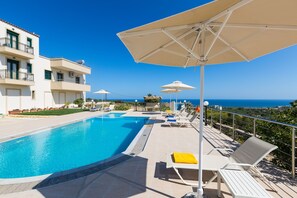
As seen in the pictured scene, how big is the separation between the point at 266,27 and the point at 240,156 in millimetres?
2628

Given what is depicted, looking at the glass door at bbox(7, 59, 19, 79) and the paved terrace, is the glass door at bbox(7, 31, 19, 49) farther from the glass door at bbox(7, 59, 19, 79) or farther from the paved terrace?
the paved terrace

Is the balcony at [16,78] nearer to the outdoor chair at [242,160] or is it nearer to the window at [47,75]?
the window at [47,75]

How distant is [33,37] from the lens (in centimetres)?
2094

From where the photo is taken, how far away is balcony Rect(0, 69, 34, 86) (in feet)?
53.8

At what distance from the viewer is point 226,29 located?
10.5ft

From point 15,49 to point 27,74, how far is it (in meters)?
2.97

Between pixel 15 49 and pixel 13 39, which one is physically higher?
pixel 13 39

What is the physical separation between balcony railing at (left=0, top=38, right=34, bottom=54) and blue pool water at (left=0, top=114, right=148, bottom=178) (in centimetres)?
1261

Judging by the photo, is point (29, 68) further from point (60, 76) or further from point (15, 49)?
point (60, 76)

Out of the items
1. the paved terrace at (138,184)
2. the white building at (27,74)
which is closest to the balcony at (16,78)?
the white building at (27,74)

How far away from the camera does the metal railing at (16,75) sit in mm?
16478

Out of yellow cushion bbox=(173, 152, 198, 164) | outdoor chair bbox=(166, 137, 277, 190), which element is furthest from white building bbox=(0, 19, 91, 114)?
outdoor chair bbox=(166, 137, 277, 190)

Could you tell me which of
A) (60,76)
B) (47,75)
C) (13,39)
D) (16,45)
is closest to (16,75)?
(16,45)

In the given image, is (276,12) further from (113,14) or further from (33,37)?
(33,37)
